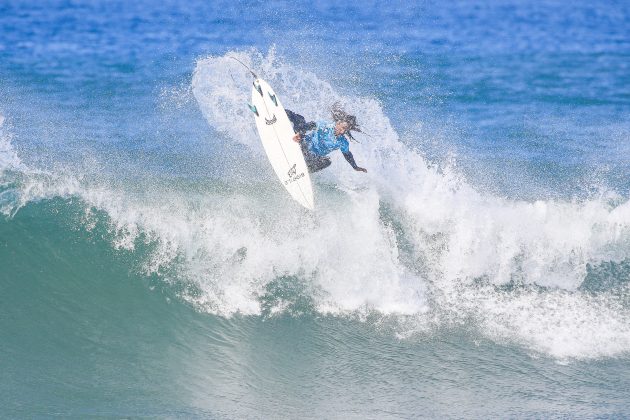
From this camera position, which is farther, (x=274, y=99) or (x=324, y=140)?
(x=274, y=99)

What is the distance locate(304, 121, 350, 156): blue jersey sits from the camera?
10773 millimetres

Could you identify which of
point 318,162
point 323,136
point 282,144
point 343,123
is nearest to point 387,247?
point 318,162

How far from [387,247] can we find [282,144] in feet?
6.78

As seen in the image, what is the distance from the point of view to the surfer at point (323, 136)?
10.6 meters

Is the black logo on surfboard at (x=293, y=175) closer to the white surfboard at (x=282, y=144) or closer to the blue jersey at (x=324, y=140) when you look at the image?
the white surfboard at (x=282, y=144)

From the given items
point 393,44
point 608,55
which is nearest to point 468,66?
point 393,44

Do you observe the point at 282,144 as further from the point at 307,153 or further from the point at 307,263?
the point at 307,263

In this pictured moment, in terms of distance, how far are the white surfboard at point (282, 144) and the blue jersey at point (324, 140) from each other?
0.66 feet

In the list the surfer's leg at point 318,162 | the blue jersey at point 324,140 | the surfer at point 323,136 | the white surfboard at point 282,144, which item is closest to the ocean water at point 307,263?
the white surfboard at point 282,144

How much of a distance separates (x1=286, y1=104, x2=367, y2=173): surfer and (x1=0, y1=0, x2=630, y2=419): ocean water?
107cm

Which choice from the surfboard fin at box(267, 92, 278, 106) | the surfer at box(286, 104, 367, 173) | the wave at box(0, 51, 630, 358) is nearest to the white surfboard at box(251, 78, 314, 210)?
the surfboard fin at box(267, 92, 278, 106)

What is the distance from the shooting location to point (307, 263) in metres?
11.1

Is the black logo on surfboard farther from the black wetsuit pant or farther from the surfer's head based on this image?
the surfer's head

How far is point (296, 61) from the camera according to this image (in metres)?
19.6
